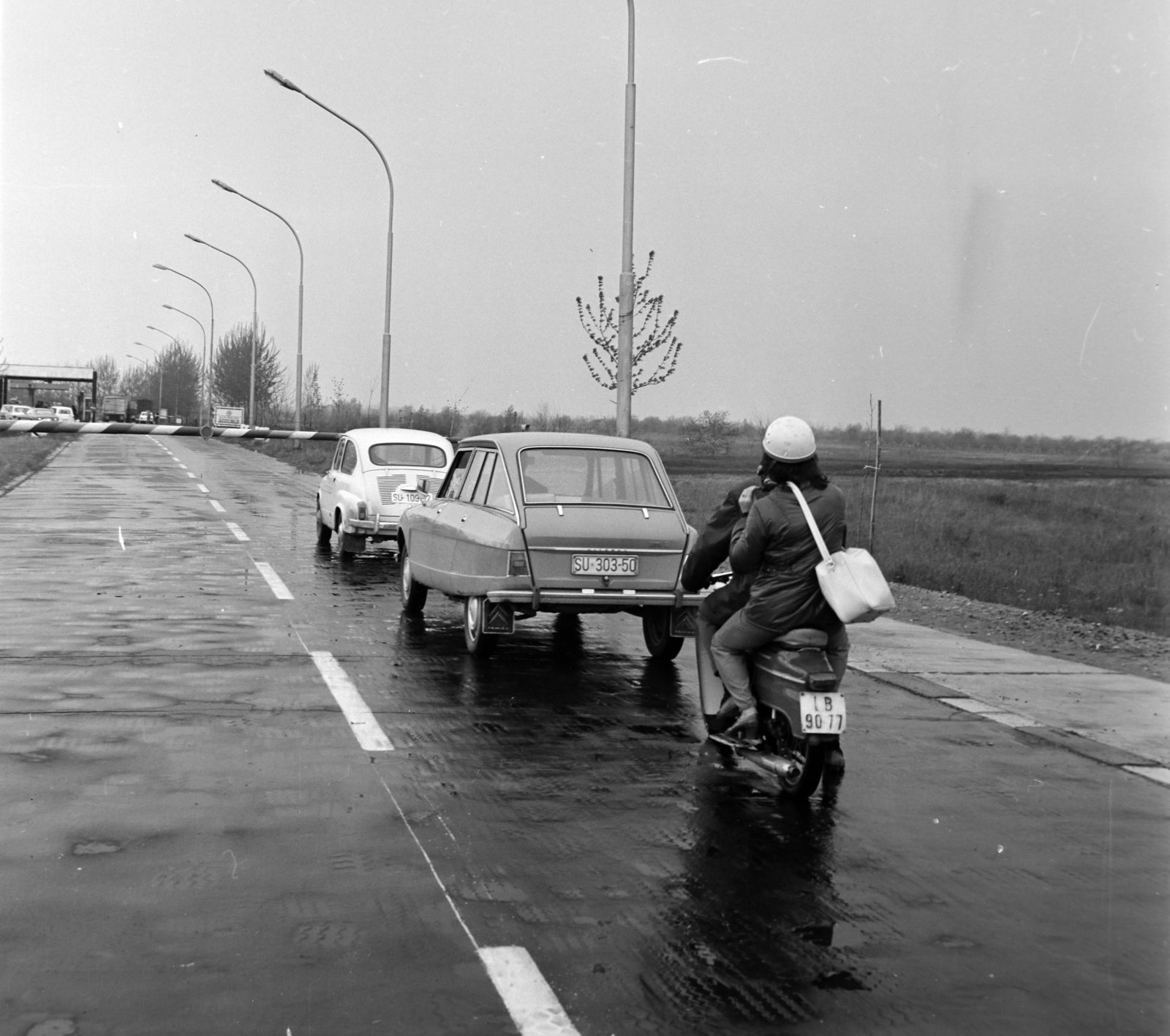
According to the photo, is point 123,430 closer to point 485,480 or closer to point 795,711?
point 485,480

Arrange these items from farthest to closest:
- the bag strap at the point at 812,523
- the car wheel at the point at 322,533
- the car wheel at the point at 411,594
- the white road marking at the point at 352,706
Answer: the car wheel at the point at 322,533 < the car wheel at the point at 411,594 < the white road marking at the point at 352,706 < the bag strap at the point at 812,523

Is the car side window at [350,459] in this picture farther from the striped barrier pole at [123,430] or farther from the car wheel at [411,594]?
the striped barrier pole at [123,430]

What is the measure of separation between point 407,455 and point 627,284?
4303 mm

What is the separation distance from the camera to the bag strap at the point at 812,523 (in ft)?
21.4

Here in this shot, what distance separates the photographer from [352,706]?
8.65 meters

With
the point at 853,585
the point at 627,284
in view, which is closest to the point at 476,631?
the point at 853,585

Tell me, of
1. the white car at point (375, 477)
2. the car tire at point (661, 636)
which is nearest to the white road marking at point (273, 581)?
the white car at point (375, 477)

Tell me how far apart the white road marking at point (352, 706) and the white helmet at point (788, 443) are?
8.08 feet

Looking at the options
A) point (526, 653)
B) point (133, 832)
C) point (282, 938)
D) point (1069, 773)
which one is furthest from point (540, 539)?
point (282, 938)

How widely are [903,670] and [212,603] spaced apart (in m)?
6.16

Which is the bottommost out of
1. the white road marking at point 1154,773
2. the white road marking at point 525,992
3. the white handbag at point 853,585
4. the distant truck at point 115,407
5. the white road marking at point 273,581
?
the white road marking at point 1154,773

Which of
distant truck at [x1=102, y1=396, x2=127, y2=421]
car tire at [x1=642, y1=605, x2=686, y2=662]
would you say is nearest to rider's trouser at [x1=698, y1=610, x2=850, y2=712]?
car tire at [x1=642, y1=605, x2=686, y2=662]

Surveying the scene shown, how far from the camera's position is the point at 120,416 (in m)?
112

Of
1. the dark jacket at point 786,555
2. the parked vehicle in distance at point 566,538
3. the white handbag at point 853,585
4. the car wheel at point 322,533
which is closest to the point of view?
the white handbag at point 853,585
